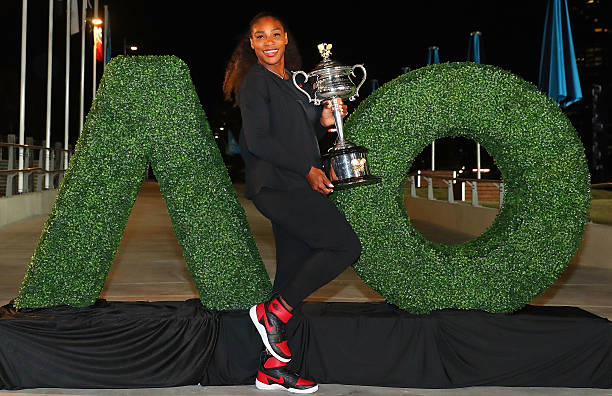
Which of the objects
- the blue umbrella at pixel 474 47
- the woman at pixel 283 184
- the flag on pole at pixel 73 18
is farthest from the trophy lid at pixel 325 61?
the blue umbrella at pixel 474 47

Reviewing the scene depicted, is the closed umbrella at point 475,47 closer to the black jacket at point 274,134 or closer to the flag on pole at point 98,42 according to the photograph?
the flag on pole at point 98,42

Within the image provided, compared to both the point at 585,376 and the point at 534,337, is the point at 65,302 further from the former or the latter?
the point at 585,376

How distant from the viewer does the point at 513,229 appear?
4180 millimetres

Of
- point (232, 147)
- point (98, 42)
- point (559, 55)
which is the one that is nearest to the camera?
point (559, 55)

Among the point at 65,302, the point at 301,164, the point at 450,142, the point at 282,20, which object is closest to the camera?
the point at 301,164

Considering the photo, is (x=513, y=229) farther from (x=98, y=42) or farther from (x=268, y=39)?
(x=98, y=42)

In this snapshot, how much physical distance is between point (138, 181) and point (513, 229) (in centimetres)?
210

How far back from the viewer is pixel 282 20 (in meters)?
3.83

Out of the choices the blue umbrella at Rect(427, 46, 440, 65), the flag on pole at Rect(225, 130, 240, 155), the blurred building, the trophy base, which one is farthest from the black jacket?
the blurred building

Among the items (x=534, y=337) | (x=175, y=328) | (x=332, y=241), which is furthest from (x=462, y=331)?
(x=175, y=328)

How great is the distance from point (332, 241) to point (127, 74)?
1466mm

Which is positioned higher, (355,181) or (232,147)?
(232,147)

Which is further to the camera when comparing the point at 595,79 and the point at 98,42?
the point at 595,79

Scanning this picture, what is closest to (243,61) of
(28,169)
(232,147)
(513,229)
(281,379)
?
(281,379)
